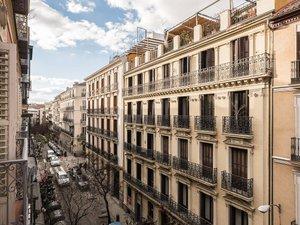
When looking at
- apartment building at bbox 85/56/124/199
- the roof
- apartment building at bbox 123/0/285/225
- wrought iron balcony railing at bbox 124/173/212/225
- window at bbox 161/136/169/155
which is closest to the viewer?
the roof

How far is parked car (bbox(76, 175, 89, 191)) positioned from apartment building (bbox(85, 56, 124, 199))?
2631 mm

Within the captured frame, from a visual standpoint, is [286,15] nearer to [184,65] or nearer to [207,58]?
[207,58]

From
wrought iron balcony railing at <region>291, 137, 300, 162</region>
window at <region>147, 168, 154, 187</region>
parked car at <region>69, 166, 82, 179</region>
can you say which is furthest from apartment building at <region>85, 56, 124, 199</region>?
wrought iron balcony railing at <region>291, 137, 300, 162</region>

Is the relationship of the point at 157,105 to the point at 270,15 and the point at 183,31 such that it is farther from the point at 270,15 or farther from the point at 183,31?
the point at 270,15

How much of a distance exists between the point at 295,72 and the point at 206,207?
10.2 meters

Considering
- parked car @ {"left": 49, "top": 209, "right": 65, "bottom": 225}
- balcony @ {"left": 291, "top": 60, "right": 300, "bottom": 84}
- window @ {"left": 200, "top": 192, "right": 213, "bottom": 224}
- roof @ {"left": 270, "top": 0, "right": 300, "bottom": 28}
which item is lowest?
parked car @ {"left": 49, "top": 209, "right": 65, "bottom": 225}

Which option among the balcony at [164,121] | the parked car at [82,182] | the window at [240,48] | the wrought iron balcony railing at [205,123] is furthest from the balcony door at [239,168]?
the parked car at [82,182]

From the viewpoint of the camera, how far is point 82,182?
39625mm

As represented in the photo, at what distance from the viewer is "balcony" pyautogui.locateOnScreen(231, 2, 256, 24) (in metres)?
16.8

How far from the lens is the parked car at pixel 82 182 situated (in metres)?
38.4

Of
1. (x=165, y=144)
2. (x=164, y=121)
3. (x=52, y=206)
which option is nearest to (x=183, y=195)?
(x=165, y=144)

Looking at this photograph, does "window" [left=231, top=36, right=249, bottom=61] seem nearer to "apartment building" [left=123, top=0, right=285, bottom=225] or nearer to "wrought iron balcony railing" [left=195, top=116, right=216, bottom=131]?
"apartment building" [left=123, top=0, right=285, bottom=225]

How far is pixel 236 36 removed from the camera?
54.6 ft

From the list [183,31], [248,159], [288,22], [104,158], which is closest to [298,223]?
[248,159]
